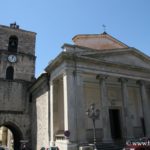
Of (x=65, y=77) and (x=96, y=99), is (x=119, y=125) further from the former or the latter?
(x=65, y=77)

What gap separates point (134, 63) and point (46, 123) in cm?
903

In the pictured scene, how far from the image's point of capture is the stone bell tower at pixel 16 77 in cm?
2030

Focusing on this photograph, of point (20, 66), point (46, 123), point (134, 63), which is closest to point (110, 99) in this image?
point (134, 63)

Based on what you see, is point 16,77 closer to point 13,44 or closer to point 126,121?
point 13,44

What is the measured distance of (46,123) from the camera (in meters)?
16.3

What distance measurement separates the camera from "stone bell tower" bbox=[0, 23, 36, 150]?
20297 mm

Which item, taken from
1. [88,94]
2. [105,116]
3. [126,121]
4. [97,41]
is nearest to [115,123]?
[126,121]

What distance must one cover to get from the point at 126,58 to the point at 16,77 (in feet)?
39.0

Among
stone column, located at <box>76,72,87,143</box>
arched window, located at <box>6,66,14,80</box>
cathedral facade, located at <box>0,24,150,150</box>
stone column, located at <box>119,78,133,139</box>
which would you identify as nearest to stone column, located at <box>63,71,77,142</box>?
cathedral facade, located at <box>0,24,150,150</box>

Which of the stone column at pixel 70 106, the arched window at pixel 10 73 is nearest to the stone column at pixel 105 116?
the stone column at pixel 70 106

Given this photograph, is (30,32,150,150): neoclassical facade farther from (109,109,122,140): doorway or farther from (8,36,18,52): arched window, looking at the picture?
(8,36,18,52): arched window

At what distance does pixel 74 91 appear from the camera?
1359 cm

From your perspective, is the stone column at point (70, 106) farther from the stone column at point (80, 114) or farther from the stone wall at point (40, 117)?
the stone wall at point (40, 117)

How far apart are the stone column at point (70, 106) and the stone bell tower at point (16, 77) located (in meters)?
9.18
